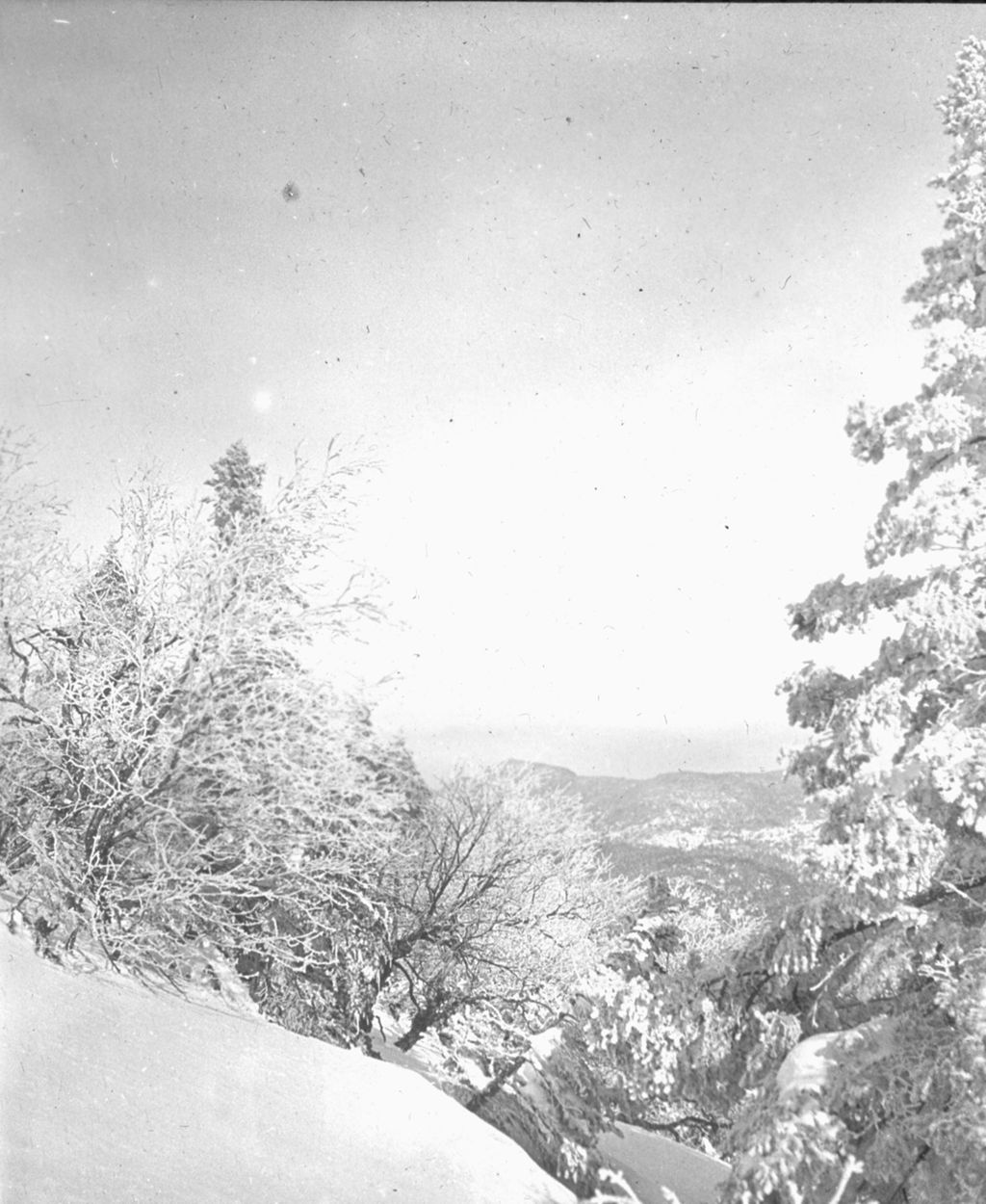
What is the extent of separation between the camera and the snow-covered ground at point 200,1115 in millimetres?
4121

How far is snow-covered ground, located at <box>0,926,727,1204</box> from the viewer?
4121 mm

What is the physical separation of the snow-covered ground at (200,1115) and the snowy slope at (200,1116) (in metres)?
0.01

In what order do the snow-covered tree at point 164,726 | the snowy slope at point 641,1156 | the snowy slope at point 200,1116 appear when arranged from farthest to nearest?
1. the snowy slope at point 641,1156
2. the snow-covered tree at point 164,726
3. the snowy slope at point 200,1116

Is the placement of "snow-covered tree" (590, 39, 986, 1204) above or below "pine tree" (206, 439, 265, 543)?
below

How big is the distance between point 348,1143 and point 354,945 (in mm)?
10080

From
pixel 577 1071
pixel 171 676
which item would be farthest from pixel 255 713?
pixel 577 1071

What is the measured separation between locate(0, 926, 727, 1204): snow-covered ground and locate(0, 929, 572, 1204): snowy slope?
1 cm

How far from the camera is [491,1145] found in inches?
249

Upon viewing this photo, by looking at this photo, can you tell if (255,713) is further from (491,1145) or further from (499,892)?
(499,892)

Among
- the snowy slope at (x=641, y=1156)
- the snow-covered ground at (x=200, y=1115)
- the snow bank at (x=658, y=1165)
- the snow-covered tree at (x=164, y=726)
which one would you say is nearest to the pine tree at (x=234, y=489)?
the snow-covered tree at (x=164, y=726)

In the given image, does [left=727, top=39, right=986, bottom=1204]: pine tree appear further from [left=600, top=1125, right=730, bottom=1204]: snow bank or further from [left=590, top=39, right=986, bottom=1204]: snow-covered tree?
[left=600, top=1125, right=730, bottom=1204]: snow bank

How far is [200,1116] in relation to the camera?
204 inches

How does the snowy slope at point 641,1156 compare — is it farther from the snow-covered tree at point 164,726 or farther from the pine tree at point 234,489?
the pine tree at point 234,489

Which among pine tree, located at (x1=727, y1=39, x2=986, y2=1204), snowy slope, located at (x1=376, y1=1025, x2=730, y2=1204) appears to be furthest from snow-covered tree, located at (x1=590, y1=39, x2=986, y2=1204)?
snowy slope, located at (x1=376, y1=1025, x2=730, y2=1204)
